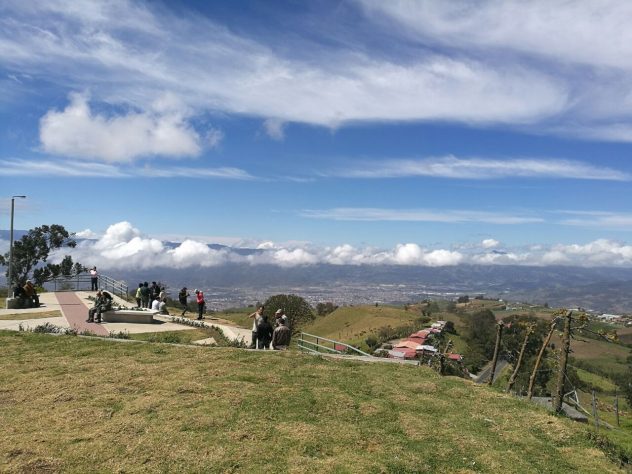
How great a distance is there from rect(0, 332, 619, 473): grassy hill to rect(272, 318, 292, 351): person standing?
269cm

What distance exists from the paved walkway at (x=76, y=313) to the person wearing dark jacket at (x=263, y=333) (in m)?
5.86

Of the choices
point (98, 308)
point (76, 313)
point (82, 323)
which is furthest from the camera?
point (76, 313)

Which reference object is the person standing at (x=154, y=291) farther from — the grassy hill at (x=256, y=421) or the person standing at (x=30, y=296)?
the grassy hill at (x=256, y=421)

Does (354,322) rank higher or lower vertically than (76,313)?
lower

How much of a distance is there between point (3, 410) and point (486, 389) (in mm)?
11016

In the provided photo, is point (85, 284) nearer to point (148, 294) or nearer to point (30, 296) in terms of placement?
point (30, 296)

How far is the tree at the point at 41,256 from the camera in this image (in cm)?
5162

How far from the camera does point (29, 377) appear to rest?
10688 millimetres

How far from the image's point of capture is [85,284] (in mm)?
36438

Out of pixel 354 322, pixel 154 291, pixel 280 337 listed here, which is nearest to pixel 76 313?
pixel 154 291

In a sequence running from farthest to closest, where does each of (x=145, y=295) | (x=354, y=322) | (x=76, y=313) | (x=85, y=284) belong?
(x=354, y=322), (x=85, y=284), (x=145, y=295), (x=76, y=313)

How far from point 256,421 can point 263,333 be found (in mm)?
7485

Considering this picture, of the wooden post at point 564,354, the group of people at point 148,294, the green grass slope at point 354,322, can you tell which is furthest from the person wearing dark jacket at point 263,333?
the green grass slope at point 354,322

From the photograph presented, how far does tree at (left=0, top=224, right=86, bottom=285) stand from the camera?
5162cm
